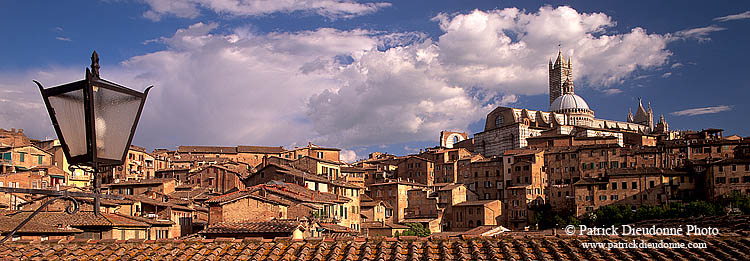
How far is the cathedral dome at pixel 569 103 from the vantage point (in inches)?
4968

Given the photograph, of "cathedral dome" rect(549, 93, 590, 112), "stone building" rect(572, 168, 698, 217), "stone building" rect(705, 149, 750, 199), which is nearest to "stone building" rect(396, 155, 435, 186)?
"stone building" rect(572, 168, 698, 217)

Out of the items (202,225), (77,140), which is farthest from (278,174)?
(77,140)

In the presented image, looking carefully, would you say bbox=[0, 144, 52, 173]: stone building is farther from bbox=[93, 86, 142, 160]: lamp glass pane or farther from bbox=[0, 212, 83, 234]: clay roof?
bbox=[93, 86, 142, 160]: lamp glass pane

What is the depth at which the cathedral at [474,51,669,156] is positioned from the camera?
9550cm

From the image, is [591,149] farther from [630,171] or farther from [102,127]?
[102,127]

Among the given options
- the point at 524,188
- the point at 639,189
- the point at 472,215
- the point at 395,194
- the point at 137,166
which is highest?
the point at 137,166

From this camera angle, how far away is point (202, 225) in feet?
141

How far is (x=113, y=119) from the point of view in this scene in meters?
4.74

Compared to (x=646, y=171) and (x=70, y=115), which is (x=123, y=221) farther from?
(x=646, y=171)

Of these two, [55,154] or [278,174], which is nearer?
[278,174]

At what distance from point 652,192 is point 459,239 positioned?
63548mm

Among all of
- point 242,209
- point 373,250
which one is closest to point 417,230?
point 242,209

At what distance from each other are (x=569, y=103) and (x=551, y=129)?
25431 millimetres

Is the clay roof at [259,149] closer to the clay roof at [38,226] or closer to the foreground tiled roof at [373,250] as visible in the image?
the clay roof at [38,226]
